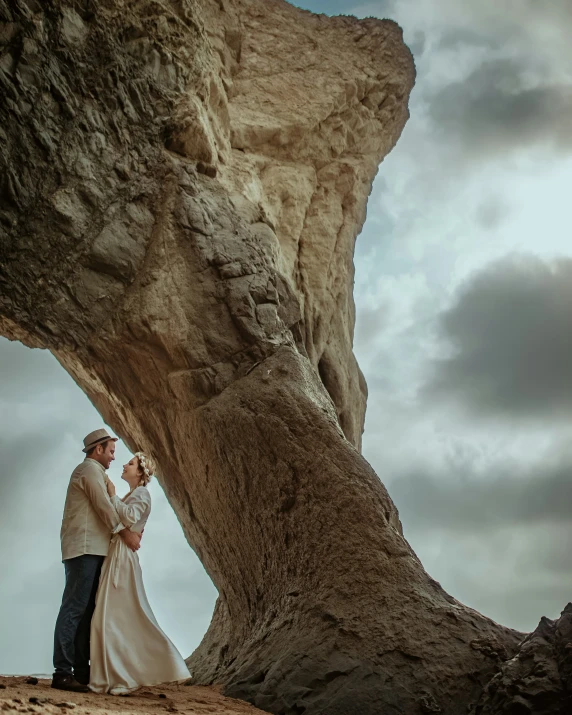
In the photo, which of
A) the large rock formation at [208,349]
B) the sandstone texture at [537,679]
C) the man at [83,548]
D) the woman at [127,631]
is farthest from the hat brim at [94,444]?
the sandstone texture at [537,679]

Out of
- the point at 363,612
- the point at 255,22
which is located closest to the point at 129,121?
the point at 255,22

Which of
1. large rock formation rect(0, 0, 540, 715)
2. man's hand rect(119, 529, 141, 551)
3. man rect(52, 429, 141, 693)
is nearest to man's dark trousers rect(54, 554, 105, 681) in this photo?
man rect(52, 429, 141, 693)

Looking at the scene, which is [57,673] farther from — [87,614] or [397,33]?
[397,33]

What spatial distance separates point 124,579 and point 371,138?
28.7 feet

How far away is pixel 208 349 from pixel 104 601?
2.99 meters

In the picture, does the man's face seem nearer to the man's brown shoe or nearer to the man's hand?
the man's hand

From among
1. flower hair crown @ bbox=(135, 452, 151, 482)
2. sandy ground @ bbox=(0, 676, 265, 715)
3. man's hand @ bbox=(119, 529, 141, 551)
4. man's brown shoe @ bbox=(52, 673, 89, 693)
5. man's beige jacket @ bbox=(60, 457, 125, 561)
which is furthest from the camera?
flower hair crown @ bbox=(135, 452, 151, 482)

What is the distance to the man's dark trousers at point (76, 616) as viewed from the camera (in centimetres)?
548

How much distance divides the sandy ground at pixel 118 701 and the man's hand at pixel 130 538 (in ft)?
3.42

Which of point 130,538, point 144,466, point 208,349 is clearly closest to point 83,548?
point 130,538

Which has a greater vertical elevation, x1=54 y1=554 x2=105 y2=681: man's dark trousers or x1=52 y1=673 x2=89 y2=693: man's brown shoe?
x1=54 y1=554 x2=105 y2=681: man's dark trousers

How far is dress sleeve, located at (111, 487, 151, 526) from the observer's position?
19.4 feet

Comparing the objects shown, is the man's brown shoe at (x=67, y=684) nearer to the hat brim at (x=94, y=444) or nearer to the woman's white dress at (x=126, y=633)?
the woman's white dress at (x=126, y=633)

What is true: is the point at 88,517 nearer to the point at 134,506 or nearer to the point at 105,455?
the point at 134,506
